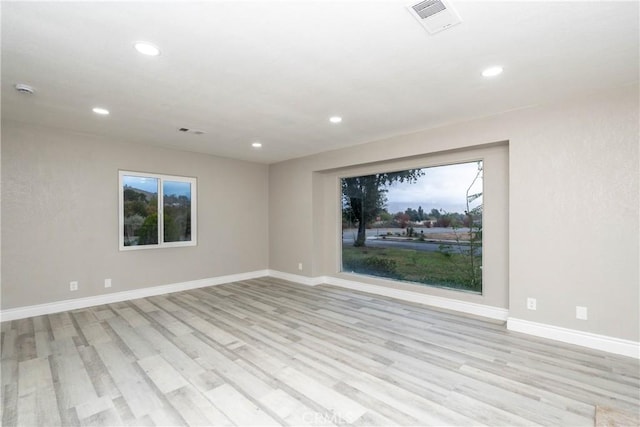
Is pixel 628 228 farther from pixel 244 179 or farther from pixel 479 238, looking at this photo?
pixel 244 179

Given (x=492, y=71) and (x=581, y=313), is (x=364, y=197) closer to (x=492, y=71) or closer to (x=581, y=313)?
(x=492, y=71)

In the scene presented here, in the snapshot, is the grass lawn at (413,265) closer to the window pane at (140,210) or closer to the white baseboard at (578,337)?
the white baseboard at (578,337)

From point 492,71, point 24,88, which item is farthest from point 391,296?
point 24,88

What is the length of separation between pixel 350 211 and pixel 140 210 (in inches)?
150

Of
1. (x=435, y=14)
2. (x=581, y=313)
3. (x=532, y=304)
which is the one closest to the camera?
(x=435, y=14)

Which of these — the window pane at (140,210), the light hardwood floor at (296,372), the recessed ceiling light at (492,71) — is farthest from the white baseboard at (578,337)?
the window pane at (140,210)

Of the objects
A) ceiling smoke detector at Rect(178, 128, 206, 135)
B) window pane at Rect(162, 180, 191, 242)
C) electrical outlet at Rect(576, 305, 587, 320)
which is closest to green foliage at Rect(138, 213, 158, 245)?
window pane at Rect(162, 180, 191, 242)

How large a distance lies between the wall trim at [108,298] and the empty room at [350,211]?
3 centimetres

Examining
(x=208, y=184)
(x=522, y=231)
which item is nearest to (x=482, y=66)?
(x=522, y=231)

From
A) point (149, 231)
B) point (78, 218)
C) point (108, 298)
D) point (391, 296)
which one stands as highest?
point (78, 218)

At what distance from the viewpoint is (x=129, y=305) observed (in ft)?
14.8

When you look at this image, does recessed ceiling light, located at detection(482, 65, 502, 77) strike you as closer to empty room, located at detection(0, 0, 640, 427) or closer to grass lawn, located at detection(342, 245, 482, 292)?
empty room, located at detection(0, 0, 640, 427)

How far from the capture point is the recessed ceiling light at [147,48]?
2.15m

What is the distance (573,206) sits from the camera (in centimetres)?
312
